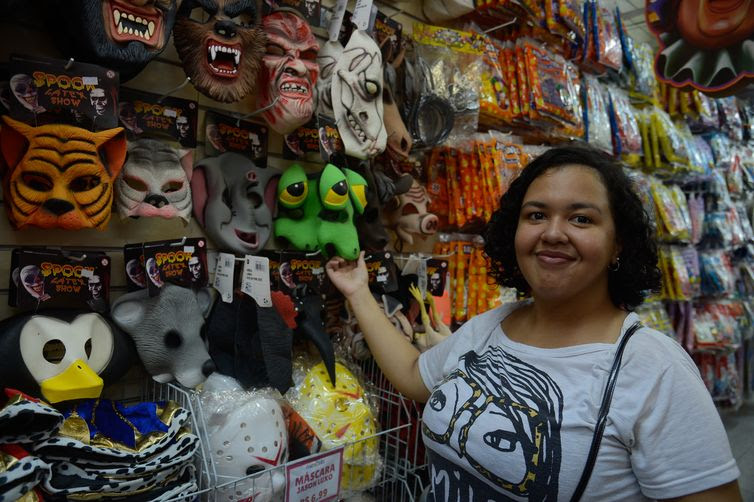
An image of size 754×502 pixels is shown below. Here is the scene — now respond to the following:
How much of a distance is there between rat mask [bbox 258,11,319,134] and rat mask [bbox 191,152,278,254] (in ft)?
0.50

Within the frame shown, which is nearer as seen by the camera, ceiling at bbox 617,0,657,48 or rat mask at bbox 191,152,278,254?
rat mask at bbox 191,152,278,254

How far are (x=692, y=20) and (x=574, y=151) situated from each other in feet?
4.38

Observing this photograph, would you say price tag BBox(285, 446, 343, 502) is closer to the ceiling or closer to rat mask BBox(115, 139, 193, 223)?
rat mask BBox(115, 139, 193, 223)

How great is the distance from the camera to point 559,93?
7.63ft

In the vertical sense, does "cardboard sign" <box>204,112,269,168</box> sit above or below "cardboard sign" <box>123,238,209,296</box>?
above

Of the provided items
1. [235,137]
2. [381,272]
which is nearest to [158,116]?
[235,137]

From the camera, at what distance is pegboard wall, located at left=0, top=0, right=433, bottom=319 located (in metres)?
1.10

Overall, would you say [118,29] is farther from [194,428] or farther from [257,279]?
[194,428]

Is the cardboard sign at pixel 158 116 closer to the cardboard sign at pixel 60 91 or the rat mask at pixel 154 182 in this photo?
the rat mask at pixel 154 182

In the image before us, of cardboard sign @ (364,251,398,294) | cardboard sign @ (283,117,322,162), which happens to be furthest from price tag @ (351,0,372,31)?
cardboard sign @ (364,251,398,294)

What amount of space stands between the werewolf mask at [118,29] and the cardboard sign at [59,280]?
407 mm

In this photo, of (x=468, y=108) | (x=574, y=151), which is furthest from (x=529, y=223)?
(x=468, y=108)

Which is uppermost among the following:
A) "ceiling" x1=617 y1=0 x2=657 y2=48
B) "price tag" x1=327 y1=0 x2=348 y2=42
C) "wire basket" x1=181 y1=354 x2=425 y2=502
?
"ceiling" x1=617 y1=0 x2=657 y2=48

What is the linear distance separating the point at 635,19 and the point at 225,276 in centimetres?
346
